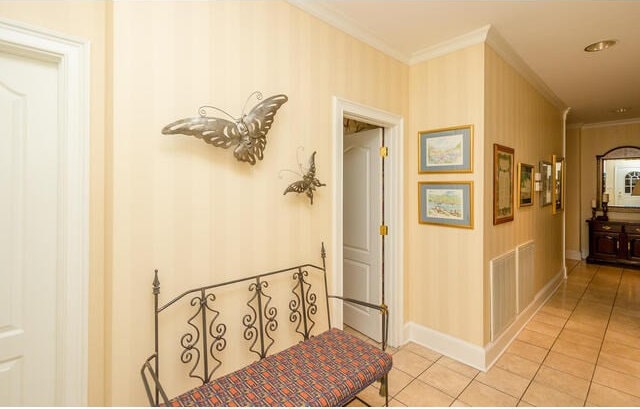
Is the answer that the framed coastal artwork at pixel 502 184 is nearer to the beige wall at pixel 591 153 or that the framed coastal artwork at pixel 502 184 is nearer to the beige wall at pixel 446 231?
the beige wall at pixel 446 231

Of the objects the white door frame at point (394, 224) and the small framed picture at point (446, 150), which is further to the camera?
the white door frame at point (394, 224)

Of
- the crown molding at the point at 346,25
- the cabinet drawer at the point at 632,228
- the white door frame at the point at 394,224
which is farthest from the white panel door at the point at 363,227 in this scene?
A: the cabinet drawer at the point at 632,228

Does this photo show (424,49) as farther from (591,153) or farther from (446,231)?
(591,153)

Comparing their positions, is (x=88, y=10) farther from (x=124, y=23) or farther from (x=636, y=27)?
(x=636, y=27)

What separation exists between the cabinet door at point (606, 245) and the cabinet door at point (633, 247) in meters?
0.14

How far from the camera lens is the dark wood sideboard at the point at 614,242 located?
538 centimetres

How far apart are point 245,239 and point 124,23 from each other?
4.02 ft

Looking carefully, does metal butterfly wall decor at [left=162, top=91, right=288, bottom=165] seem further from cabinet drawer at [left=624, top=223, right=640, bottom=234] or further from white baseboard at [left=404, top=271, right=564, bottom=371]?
cabinet drawer at [left=624, top=223, right=640, bottom=234]

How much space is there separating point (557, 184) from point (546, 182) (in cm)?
74

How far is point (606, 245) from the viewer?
5629 mm

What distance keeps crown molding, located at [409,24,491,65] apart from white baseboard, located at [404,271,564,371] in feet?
8.44

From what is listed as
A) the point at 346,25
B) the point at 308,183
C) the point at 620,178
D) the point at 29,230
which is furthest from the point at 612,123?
the point at 29,230

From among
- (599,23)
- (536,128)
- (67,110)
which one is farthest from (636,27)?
(67,110)

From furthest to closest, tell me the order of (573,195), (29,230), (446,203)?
1. (573,195)
2. (446,203)
3. (29,230)
